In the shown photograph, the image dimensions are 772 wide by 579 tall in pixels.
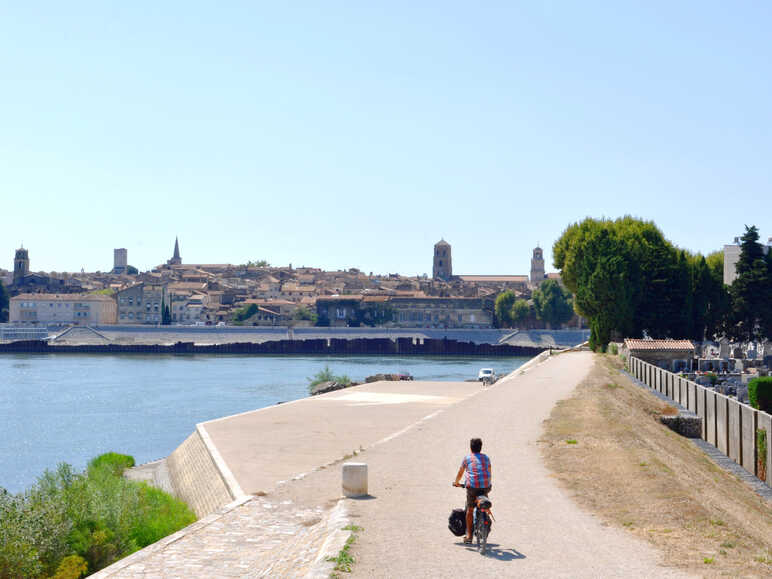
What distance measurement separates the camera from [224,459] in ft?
67.2

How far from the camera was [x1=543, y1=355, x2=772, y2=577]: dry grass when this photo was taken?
29.6ft

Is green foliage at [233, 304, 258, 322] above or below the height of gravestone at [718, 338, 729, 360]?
above

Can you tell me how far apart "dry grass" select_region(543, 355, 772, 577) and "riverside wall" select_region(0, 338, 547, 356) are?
94933 mm

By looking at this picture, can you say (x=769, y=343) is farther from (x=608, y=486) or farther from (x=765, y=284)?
(x=608, y=486)

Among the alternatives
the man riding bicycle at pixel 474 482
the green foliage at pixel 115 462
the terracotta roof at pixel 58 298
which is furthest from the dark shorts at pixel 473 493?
the terracotta roof at pixel 58 298

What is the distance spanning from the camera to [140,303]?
5920 inches

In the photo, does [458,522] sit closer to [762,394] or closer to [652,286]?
[762,394]

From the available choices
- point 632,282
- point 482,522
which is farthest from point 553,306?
point 482,522

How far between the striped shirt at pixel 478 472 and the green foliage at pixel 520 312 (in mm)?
129481

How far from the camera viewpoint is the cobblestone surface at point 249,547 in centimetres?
912

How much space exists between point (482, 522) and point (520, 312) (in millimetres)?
130270

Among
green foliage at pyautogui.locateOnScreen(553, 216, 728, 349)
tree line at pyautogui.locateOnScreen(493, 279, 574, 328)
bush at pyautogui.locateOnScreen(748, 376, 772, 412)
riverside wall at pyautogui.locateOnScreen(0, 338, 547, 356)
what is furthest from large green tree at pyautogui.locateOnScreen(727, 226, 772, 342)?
tree line at pyautogui.locateOnScreen(493, 279, 574, 328)

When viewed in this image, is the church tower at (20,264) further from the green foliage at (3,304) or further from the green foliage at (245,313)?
the green foliage at (245,313)

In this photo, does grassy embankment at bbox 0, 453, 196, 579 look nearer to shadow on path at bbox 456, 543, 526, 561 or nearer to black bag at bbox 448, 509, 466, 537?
black bag at bbox 448, 509, 466, 537
